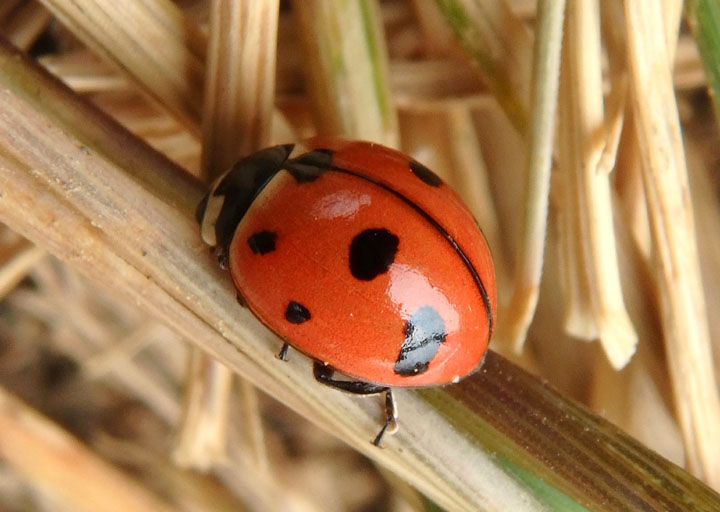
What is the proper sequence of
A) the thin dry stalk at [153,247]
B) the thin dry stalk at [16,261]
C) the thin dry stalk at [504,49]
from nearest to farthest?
1. the thin dry stalk at [153,247]
2. the thin dry stalk at [504,49]
3. the thin dry stalk at [16,261]

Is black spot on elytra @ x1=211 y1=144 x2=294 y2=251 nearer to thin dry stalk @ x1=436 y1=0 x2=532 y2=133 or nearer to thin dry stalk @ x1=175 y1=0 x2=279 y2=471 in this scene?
thin dry stalk @ x1=175 y1=0 x2=279 y2=471

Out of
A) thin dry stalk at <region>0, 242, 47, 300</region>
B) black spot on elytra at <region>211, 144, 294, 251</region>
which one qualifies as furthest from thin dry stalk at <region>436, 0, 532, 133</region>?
thin dry stalk at <region>0, 242, 47, 300</region>

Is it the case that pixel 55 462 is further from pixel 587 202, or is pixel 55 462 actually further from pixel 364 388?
pixel 587 202

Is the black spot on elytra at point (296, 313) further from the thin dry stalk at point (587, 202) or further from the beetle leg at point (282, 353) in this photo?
the thin dry stalk at point (587, 202)

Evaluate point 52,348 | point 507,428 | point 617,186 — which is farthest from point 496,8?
point 52,348

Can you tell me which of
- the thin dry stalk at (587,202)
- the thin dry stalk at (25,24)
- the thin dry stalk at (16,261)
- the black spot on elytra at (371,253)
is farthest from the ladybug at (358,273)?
the thin dry stalk at (16,261)
